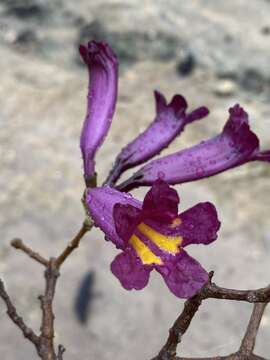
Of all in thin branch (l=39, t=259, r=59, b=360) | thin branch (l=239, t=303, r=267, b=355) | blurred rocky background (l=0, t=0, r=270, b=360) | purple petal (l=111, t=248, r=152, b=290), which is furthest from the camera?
blurred rocky background (l=0, t=0, r=270, b=360)

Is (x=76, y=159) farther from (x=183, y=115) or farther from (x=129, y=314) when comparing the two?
(x=183, y=115)

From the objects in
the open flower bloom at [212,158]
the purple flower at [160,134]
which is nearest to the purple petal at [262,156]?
the open flower bloom at [212,158]

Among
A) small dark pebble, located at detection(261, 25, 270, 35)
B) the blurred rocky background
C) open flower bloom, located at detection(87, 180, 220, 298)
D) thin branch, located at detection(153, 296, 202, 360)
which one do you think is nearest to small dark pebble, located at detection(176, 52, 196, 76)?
the blurred rocky background

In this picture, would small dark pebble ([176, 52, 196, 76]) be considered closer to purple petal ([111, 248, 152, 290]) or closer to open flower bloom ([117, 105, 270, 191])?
open flower bloom ([117, 105, 270, 191])

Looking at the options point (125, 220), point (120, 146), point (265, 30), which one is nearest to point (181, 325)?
point (125, 220)

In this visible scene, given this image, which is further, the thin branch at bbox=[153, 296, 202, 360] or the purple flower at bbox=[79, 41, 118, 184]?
the purple flower at bbox=[79, 41, 118, 184]

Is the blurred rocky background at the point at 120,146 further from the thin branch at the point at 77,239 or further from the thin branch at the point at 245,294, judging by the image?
the thin branch at the point at 245,294

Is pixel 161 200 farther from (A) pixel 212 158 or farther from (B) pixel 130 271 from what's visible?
(A) pixel 212 158
